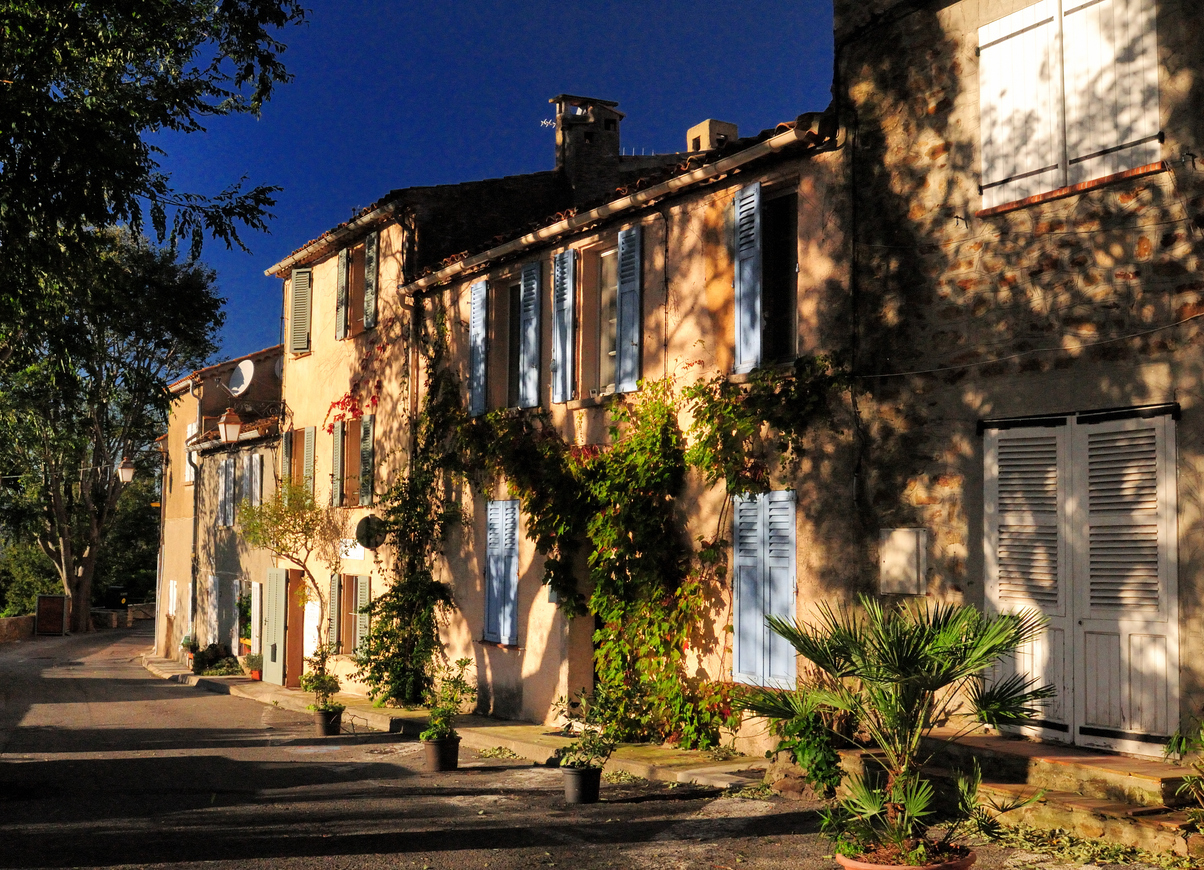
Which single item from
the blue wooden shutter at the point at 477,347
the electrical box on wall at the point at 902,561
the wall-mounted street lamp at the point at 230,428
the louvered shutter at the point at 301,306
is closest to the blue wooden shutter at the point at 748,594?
the electrical box on wall at the point at 902,561

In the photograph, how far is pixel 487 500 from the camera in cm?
1505

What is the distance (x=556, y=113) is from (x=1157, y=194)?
14.0 meters

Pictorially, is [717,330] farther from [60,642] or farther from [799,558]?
[60,642]

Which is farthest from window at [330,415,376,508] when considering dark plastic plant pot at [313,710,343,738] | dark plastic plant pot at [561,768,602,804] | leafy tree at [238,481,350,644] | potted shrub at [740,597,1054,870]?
potted shrub at [740,597,1054,870]

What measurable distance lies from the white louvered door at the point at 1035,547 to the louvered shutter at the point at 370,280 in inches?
477

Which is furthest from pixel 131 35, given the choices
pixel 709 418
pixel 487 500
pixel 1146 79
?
pixel 1146 79

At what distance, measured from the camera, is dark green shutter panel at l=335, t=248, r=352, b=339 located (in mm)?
19922

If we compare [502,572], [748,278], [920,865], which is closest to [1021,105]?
[748,278]

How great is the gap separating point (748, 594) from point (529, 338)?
16.8 feet

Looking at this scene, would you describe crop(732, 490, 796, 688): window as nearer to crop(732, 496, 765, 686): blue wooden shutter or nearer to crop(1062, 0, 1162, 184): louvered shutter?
crop(732, 496, 765, 686): blue wooden shutter

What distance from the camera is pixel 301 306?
70.7 ft

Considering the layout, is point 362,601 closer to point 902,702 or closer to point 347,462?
point 347,462

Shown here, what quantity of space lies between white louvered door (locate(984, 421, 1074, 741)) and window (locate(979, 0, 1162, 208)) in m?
1.88

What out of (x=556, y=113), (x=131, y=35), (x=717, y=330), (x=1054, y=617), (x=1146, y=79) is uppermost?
(x=556, y=113)
